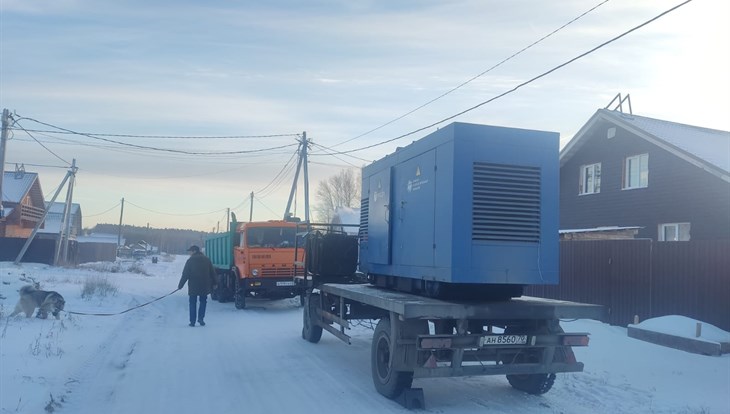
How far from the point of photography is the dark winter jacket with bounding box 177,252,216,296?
1554cm

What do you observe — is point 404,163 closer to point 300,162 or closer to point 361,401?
point 361,401

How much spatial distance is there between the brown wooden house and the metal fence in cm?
4387

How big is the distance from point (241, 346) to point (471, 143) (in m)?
6.52

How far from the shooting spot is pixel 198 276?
51.2 feet

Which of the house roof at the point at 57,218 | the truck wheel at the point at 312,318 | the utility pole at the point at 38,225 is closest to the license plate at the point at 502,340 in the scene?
the truck wheel at the point at 312,318

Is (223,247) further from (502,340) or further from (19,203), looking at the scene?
(19,203)

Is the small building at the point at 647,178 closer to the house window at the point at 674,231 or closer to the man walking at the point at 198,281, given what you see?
the house window at the point at 674,231

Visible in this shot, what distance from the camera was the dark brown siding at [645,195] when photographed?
18.9m

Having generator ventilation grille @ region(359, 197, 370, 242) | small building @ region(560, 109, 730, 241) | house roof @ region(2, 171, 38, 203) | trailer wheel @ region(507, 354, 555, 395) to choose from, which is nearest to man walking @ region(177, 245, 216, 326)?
generator ventilation grille @ region(359, 197, 370, 242)

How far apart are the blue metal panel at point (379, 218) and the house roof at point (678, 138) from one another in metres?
11.3

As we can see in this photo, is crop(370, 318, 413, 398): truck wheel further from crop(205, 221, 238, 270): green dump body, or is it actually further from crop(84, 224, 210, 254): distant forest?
crop(84, 224, 210, 254): distant forest

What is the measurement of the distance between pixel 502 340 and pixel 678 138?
16276mm

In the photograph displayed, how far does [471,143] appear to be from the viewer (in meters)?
8.21

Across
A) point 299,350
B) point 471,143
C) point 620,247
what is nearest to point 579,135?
point 620,247
